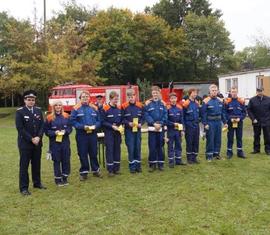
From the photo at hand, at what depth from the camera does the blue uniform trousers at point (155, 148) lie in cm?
1038

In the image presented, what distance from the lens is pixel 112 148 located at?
33.3ft

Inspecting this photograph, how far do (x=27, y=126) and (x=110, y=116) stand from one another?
1970 mm

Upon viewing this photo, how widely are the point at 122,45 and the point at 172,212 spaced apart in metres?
40.3

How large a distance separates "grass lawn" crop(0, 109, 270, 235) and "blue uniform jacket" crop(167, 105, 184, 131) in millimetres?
966

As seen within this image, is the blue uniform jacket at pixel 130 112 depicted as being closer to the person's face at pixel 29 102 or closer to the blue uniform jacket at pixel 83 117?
the blue uniform jacket at pixel 83 117

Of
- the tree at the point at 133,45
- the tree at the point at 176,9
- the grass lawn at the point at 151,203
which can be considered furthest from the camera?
the tree at the point at 176,9

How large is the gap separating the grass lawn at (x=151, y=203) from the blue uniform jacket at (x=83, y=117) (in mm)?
1105

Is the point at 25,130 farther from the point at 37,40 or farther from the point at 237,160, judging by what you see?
the point at 37,40

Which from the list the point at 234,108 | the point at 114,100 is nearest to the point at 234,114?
the point at 234,108

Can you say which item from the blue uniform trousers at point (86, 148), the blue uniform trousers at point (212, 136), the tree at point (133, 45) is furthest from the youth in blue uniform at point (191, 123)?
the tree at point (133, 45)

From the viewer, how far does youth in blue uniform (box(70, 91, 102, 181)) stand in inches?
378

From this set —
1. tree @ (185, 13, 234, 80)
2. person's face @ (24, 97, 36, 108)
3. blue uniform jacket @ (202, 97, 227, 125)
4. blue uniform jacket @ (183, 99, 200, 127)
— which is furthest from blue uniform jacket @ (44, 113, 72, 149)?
tree @ (185, 13, 234, 80)

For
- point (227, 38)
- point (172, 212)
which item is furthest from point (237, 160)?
point (227, 38)

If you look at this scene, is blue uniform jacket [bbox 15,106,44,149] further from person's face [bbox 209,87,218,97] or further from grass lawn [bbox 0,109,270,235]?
person's face [bbox 209,87,218,97]
